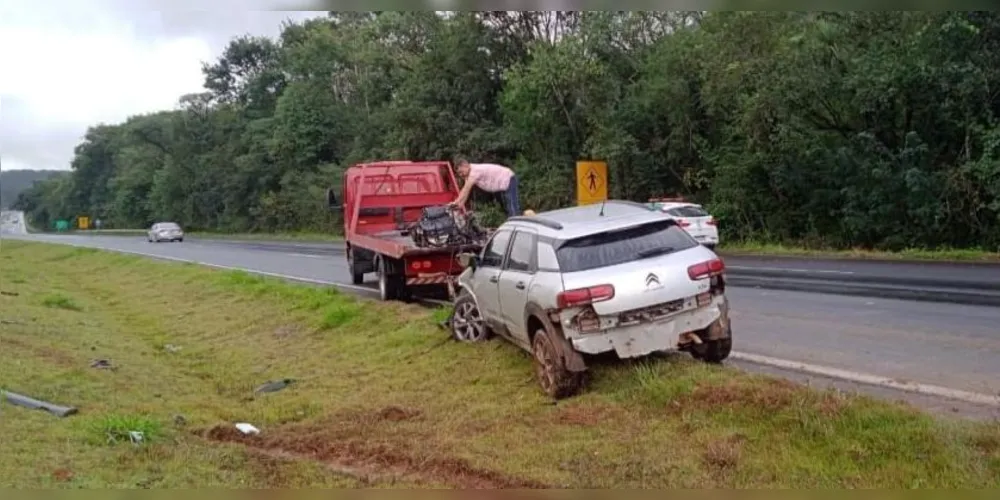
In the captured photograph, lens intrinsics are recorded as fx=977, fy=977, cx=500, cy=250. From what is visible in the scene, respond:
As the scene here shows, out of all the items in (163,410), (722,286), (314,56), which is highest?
(314,56)

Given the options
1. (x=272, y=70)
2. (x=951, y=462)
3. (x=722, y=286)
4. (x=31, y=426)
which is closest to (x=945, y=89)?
(x=722, y=286)

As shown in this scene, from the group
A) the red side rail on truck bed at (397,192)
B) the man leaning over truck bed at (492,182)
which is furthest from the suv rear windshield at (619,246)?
the red side rail on truck bed at (397,192)

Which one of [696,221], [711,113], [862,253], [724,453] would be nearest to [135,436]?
[724,453]

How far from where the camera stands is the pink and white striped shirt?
1412cm

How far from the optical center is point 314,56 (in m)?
63.3

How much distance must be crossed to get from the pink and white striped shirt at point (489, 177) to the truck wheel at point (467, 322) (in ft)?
9.98

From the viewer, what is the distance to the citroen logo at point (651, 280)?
7.97 metres

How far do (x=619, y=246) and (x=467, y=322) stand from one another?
3264mm

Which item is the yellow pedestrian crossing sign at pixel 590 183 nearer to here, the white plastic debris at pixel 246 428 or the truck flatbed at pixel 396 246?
the truck flatbed at pixel 396 246

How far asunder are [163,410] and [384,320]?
5139 mm

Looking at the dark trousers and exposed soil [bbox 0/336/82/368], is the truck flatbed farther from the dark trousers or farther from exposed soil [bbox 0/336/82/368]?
exposed soil [bbox 0/336/82/368]

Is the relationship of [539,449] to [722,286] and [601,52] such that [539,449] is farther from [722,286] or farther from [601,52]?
[601,52]

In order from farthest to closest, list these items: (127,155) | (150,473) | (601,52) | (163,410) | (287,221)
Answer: (127,155)
(287,221)
(601,52)
(163,410)
(150,473)

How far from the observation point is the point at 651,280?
7.99 metres
